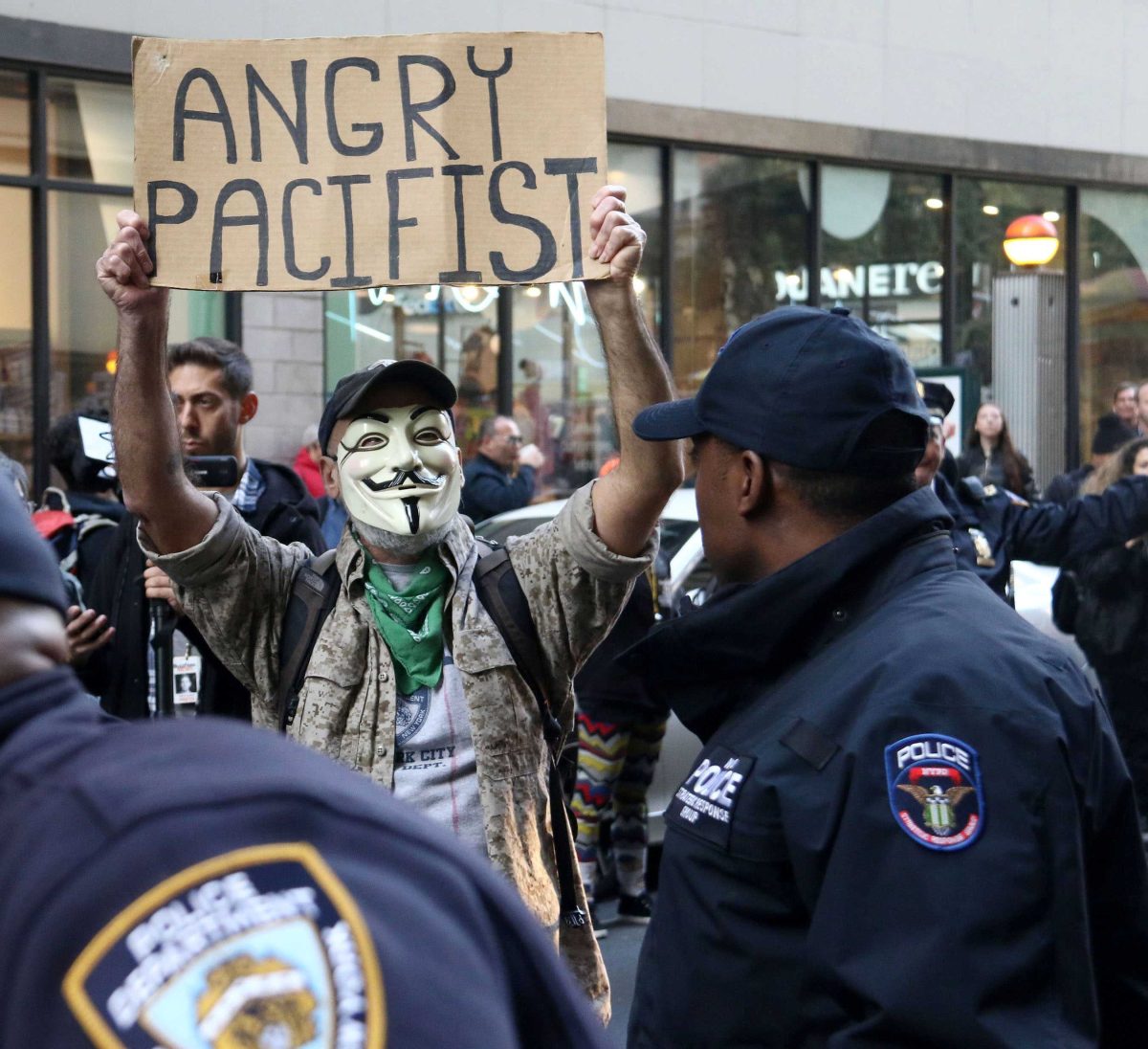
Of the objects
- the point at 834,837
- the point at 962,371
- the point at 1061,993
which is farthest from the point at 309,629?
the point at 962,371

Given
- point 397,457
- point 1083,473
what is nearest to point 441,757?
point 397,457

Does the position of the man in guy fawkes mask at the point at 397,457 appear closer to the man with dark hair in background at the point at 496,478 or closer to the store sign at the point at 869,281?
the man with dark hair in background at the point at 496,478

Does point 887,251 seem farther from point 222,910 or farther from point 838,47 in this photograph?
point 222,910

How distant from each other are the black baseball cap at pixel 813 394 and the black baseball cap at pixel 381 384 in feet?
3.97

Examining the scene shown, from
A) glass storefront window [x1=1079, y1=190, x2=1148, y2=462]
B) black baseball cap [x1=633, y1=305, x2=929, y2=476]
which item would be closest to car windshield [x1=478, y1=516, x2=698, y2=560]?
black baseball cap [x1=633, y1=305, x2=929, y2=476]

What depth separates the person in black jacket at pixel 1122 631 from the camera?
798 cm

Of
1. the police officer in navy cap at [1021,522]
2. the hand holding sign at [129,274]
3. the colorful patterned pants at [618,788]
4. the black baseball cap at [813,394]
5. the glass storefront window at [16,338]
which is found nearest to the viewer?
the black baseball cap at [813,394]

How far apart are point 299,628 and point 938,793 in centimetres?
175

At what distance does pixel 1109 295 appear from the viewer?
17203mm

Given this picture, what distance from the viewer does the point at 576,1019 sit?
3.63ft

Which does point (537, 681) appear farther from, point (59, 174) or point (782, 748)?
point (59, 174)

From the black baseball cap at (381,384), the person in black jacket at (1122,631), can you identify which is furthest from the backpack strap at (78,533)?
the person in black jacket at (1122,631)

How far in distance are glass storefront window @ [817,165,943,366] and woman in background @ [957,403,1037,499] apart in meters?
4.13

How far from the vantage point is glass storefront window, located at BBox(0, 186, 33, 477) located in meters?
11.3
